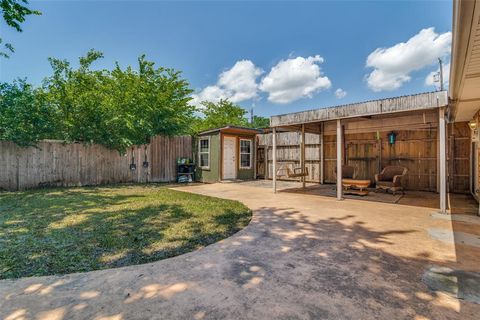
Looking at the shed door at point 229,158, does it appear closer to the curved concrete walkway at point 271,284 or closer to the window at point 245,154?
the window at point 245,154

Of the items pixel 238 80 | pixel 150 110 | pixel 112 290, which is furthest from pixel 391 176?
pixel 238 80

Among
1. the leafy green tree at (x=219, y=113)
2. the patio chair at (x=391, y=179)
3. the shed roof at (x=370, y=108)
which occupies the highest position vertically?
the leafy green tree at (x=219, y=113)

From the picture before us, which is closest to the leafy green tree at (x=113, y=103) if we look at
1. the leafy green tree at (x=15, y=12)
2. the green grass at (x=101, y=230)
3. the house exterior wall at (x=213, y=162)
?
the house exterior wall at (x=213, y=162)

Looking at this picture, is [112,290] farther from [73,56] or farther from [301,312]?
[73,56]

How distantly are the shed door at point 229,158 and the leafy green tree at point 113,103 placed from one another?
8.41 ft

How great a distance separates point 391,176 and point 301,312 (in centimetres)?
725

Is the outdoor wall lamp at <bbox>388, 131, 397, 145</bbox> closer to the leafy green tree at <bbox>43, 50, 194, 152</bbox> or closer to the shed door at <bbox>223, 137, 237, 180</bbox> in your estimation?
the shed door at <bbox>223, 137, 237, 180</bbox>

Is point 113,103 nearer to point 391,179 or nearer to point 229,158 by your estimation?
point 229,158

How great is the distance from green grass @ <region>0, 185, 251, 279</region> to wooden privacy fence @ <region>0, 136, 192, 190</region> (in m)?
2.11

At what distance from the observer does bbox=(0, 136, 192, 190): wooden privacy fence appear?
7.40 m

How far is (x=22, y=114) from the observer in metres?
7.00

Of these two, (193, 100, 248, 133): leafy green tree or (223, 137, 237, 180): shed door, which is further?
(193, 100, 248, 133): leafy green tree

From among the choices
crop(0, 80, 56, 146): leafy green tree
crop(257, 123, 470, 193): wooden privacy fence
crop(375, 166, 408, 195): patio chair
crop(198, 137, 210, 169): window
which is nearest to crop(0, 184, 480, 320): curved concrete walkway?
crop(375, 166, 408, 195): patio chair

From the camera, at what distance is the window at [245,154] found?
1153 cm
